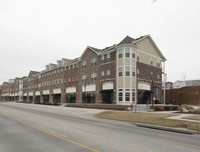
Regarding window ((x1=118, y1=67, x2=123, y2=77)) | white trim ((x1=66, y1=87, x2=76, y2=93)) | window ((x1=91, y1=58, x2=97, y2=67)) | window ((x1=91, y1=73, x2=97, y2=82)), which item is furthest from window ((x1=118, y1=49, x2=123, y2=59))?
white trim ((x1=66, y1=87, x2=76, y2=93))

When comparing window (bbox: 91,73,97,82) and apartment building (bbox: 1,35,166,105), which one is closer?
apartment building (bbox: 1,35,166,105)

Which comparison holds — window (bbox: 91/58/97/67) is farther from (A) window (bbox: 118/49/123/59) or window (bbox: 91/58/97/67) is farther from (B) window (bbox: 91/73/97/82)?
(A) window (bbox: 118/49/123/59)

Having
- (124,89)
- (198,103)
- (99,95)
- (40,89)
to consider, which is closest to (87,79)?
(99,95)

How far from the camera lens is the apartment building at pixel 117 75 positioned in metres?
33.1

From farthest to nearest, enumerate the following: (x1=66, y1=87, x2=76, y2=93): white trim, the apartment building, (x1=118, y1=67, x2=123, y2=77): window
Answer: (x1=66, y1=87, x2=76, y2=93): white trim, (x1=118, y1=67, x2=123, y2=77): window, the apartment building

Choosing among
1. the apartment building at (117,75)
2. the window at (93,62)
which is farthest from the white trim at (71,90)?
the window at (93,62)

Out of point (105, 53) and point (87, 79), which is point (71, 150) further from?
point (87, 79)

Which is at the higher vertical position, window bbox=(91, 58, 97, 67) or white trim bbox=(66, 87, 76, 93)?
window bbox=(91, 58, 97, 67)

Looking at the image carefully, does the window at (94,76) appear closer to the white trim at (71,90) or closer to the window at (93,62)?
Result: the window at (93,62)

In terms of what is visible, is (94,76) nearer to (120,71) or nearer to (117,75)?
(117,75)

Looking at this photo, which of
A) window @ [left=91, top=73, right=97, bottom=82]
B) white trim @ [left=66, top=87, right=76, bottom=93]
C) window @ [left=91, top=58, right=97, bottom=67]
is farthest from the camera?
white trim @ [left=66, top=87, right=76, bottom=93]

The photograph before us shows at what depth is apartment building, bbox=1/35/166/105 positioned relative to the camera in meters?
33.1

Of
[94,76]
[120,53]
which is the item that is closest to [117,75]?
[120,53]

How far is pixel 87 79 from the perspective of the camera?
4278cm
